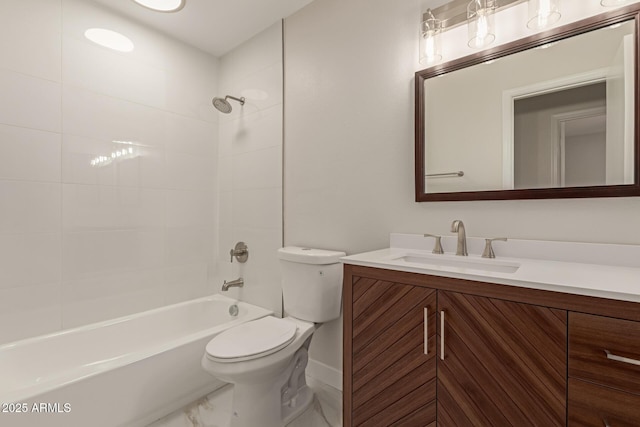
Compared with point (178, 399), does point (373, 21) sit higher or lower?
higher

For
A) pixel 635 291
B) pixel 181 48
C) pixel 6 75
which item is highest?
pixel 181 48

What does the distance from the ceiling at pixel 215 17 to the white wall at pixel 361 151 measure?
0.16 meters

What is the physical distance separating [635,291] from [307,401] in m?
1.53

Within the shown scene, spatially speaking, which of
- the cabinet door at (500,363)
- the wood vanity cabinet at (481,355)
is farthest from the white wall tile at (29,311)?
the cabinet door at (500,363)

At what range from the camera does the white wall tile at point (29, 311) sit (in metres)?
1.60

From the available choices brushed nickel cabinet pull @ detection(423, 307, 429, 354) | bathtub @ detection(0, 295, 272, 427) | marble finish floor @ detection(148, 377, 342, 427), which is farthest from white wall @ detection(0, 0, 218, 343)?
brushed nickel cabinet pull @ detection(423, 307, 429, 354)

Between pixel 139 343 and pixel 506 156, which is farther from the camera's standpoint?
pixel 139 343

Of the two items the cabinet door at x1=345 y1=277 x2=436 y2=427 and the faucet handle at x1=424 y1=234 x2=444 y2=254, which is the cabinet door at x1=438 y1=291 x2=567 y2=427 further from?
the faucet handle at x1=424 y1=234 x2=444 y2=254

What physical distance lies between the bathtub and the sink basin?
1.25 metres

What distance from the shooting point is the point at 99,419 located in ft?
4.38

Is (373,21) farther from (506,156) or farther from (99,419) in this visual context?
(99,419)

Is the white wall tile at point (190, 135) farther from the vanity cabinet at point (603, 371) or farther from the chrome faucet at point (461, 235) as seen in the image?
the vanity cabinet at point (603, 371)

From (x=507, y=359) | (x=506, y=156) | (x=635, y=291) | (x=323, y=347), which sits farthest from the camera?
(x=323, y=347)

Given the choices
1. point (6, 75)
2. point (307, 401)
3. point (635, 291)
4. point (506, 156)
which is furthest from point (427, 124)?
point (6, 75)
